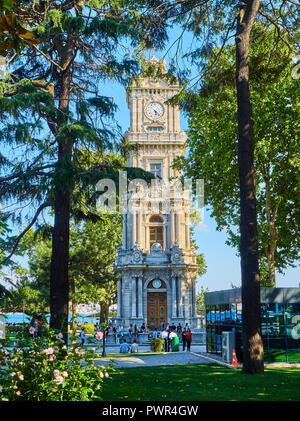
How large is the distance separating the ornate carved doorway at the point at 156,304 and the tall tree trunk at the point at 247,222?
97.8 ft

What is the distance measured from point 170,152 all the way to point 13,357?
1568 inches

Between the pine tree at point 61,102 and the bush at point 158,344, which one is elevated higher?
the pine tree at point 61,102

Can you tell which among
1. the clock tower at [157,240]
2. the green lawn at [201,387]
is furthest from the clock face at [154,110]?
the green lawn at [201,387]

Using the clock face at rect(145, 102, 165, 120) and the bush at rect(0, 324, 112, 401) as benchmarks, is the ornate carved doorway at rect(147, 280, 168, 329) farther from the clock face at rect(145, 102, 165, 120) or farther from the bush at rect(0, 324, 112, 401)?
the bush at rect(0, 324, 112, 401)

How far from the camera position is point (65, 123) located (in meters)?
12.9

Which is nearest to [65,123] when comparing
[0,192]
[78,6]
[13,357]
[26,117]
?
[26,117]

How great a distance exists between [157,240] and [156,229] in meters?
1.09

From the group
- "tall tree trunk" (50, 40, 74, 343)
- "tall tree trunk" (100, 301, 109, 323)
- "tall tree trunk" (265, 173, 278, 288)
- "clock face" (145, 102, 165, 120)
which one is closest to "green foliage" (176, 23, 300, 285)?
"tall tree trunk" (265, 173, 278, 288)

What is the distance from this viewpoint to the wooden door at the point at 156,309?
41781mm

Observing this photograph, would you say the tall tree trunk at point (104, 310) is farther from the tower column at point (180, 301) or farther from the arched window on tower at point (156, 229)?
the tower column at point (180, 301)

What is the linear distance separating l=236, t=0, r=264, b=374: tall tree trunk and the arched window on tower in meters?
31.3

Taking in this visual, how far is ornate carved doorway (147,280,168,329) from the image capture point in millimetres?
41781

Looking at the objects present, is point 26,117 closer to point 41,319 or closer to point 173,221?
point 41,319
